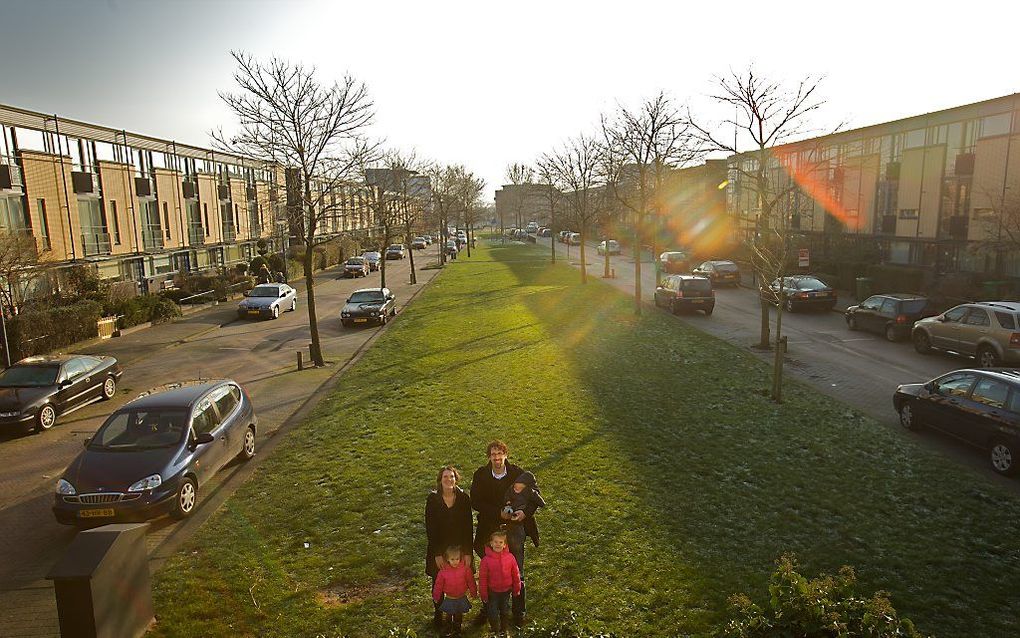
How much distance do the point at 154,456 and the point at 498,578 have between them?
237 inches

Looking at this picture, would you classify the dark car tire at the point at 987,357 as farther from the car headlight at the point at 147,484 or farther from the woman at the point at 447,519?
the car headlight at the point at 147,484

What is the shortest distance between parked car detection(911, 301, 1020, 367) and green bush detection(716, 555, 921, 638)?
15.2 meters

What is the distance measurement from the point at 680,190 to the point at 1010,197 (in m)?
36.4

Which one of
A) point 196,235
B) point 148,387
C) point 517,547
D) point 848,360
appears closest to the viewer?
Result: point 517,547

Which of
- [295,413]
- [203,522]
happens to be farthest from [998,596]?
[295,413]

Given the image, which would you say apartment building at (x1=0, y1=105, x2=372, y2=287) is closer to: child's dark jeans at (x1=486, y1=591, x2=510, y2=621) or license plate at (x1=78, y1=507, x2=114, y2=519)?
license plate at (x1=78, y1=507, x2=114, y2=519)

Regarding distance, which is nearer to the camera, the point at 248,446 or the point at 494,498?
the point at 494,498


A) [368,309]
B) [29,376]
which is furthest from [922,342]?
[29,376]

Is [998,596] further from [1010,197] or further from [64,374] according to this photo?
[1010,197]

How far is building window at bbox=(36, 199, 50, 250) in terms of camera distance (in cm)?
2614

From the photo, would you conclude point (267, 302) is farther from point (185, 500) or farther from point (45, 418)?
point (185, 500)

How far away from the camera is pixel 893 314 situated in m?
20.7

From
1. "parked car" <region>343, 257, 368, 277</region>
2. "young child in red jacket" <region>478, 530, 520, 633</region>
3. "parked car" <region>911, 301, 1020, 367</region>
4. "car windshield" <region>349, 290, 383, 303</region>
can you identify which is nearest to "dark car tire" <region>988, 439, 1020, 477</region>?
"parked car" <region>911, 301, 1020, 367</region>

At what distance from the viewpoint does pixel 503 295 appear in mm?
32875
